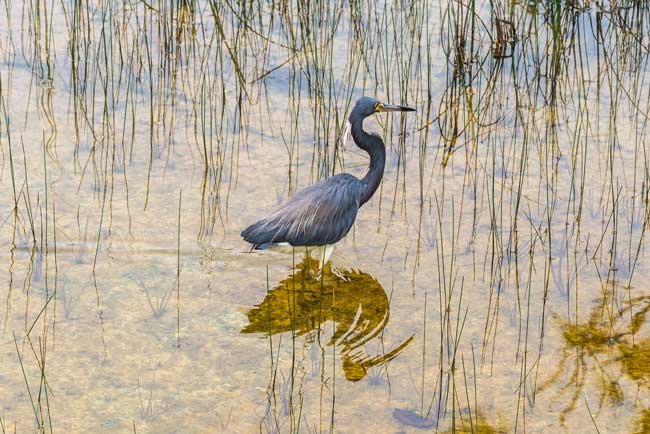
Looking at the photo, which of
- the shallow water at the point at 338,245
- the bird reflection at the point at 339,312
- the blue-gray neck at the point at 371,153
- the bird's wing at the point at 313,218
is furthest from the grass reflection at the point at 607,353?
the blue-gray neck at the point at 371,153

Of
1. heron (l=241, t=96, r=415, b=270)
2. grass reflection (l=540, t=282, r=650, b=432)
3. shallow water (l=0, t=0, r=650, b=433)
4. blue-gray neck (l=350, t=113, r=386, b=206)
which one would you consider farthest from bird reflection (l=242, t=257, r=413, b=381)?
grass reflection (l=540, t=282, r=650, b=432)

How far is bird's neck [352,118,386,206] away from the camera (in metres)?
4.98

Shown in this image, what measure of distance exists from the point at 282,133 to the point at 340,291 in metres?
1.64

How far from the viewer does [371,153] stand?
5.04 m

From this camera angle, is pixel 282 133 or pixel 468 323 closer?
pixel 468 323

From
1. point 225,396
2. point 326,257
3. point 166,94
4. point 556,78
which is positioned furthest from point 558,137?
point 225,396

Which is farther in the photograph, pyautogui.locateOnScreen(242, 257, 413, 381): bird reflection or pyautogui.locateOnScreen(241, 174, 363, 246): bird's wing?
pyautogui.locateOnScreen(241, 174, 363, 246): bird's wing

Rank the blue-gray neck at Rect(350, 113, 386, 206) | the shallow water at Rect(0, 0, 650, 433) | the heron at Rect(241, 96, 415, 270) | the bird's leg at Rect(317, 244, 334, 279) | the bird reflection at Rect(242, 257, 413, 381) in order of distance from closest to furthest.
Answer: the shallow water at Rect(0, 0, 650, 433), the bird reflection at Rect(242, 257, 413, 381), the heron at Rect(241, 96, 415, 270), the bird's leg at Rect(317, 244, 334, 279), the blue-gray neck at Rect(350, 113, 386, 206)

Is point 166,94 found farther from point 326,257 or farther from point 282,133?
point 326,257

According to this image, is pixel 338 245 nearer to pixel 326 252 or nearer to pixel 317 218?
pixel 326 252

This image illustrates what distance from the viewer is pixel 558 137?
235 inches

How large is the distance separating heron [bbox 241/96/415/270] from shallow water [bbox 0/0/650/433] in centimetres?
19

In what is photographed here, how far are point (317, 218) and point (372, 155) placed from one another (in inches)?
25.8

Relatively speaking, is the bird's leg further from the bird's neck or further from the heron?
the bird's neck
